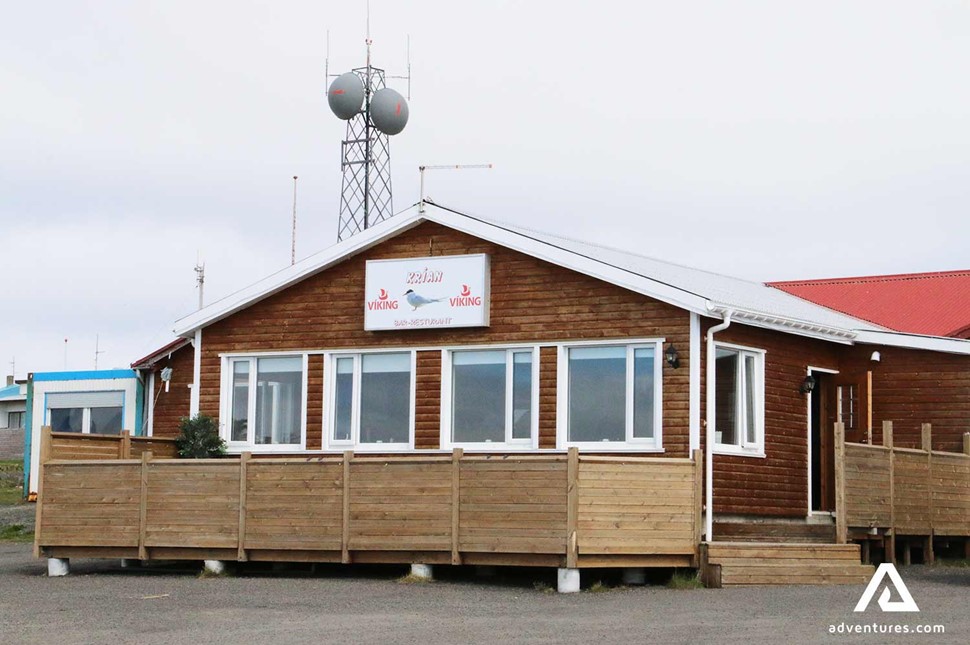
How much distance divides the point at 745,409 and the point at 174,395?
10.9 meters

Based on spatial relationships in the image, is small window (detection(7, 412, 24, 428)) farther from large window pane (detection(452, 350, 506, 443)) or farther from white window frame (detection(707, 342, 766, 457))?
A: white window frame (detection(707, 342, 766, 457))

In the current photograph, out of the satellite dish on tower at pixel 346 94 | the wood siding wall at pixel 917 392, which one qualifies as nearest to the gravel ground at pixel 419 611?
the wood siding wall at pixel 917 392

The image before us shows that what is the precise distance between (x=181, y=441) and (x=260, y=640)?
8.88 metres

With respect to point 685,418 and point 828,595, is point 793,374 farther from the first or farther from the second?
point 828,595

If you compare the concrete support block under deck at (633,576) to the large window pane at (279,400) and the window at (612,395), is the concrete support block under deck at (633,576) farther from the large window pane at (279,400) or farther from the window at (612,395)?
the large window pane at (279,400)

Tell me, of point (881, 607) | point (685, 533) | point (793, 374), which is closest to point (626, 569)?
point (685, 533)

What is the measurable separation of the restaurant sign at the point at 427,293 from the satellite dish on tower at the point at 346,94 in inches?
510

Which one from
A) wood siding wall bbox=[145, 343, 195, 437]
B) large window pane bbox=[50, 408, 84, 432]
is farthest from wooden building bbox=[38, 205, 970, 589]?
large window pane bbox=[50, 408, 84, 432]

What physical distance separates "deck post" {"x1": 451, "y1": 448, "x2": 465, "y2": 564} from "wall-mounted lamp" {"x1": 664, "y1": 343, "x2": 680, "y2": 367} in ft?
10.2

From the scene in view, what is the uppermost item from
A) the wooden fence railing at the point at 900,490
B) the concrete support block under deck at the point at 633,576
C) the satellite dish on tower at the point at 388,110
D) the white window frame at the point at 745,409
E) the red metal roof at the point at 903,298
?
the satellite dish on tower at the point at 388,110

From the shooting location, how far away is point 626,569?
16.6 meters

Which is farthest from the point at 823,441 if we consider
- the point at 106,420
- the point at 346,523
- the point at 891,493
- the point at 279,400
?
the point at 106,420

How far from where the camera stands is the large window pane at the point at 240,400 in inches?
832

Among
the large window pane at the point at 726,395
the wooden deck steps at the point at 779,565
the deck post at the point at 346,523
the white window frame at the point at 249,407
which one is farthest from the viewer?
the white window frame at the point at 249,407
